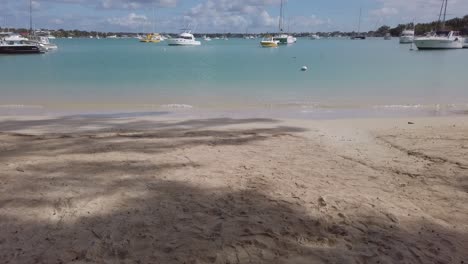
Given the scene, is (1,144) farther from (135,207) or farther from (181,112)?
(181,112)

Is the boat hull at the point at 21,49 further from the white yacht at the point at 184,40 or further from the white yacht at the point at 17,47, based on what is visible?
the white yacht at the point at 184,40

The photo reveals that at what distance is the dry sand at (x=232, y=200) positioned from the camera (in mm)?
3559

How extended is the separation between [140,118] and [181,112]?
5.22 feet

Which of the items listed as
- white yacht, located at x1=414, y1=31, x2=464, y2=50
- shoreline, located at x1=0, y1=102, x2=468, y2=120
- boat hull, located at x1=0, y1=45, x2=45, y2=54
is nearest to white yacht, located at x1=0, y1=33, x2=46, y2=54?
boat hull, located at x1=0, y1=45, x2=45, y2=54

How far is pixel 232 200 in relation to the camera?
460cm

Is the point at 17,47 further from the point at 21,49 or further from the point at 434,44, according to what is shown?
the point at 434,44

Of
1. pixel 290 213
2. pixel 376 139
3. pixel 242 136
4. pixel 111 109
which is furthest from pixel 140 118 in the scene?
pixel 290 213

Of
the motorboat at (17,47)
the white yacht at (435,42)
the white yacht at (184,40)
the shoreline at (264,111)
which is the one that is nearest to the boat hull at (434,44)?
the white yacht at (435,42)

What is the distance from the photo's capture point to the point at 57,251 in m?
3.46

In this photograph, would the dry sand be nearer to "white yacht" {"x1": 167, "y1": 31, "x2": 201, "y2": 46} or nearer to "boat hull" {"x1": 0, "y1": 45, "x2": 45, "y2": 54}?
"boat hull" {"x1": 0, "y1": 45, "x2": 45, "y2": 54}

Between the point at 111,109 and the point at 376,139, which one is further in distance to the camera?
the point at 111,109

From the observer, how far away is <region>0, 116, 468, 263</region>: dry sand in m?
3.56

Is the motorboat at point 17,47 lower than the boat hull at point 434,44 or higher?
lower

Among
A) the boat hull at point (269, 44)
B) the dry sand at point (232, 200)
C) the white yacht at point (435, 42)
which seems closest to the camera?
the dry sand at point (232, 200)
